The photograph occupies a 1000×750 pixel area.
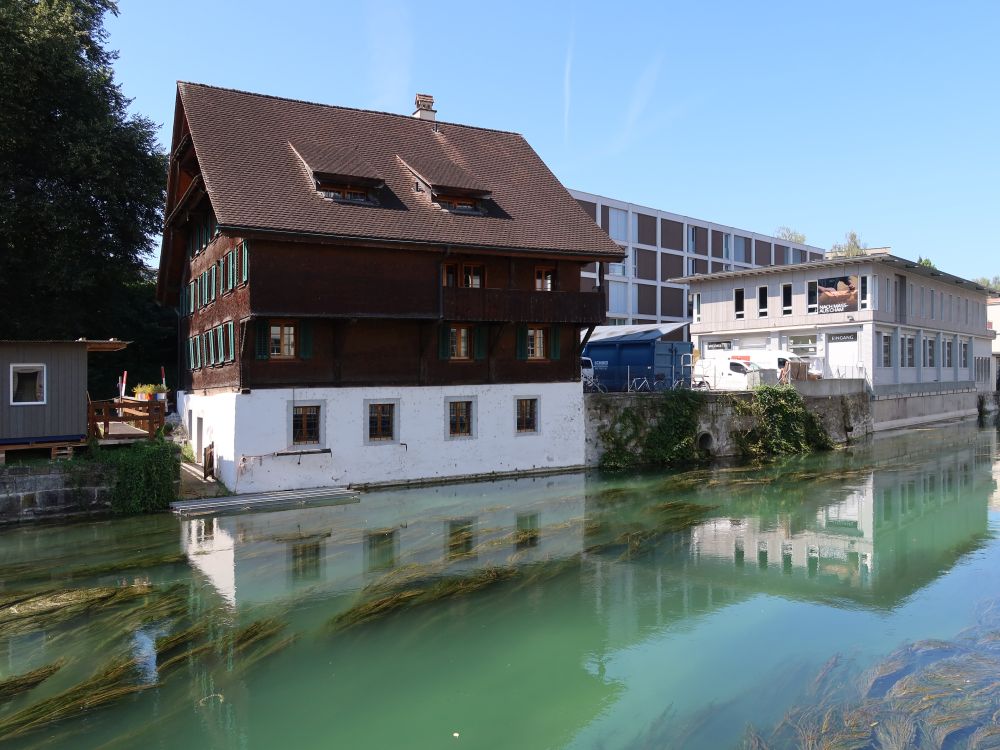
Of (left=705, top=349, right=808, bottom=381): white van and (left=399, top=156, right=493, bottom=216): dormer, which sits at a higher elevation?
(left=399, top=156, right=493, bottom=216): dormer

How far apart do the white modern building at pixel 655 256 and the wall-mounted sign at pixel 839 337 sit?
12000mm

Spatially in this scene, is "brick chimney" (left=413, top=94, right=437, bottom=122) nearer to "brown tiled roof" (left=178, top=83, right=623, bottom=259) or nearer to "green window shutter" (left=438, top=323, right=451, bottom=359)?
"brown tiled roof" (left=178, top=83, right=623, bottom=259)

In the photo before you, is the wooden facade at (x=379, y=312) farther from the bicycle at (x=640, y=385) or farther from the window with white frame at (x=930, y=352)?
the window with white frame at (x=930, y=352)

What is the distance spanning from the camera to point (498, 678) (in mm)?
9859

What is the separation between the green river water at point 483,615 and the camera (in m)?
8.77

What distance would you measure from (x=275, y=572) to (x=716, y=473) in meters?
17.3

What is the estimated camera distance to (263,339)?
72.2 feet

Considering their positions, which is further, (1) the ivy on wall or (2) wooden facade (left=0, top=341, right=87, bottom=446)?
(1) the ivy on wall

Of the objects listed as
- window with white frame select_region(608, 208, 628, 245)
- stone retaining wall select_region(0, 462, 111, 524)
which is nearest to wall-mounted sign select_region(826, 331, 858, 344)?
window with white frame select_region(608, 208, 628, 245)

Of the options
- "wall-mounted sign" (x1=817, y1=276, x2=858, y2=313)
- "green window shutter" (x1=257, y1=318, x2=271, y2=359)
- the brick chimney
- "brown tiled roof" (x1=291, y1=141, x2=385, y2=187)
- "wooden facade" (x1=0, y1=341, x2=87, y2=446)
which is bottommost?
"wooden facade" (x1=0, y1=341, x2=87, y2=446)

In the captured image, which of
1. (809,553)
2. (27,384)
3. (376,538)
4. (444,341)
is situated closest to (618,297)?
(444,341)

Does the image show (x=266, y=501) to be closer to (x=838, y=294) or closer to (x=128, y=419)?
(x=128, y=419)

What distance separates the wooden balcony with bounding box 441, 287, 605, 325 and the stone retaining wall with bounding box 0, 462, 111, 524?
10279 millimetres

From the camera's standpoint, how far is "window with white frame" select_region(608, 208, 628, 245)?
6078 cm
